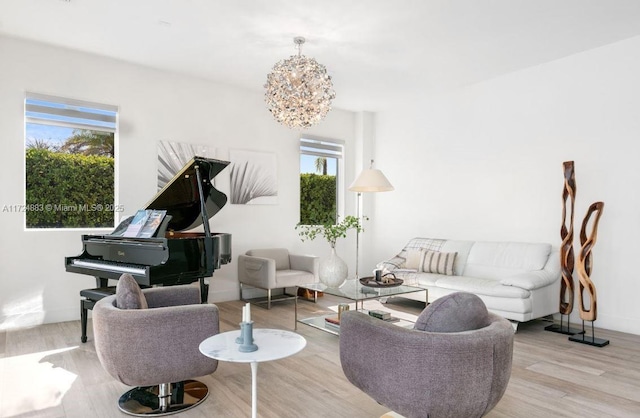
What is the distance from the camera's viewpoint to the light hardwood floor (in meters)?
2.63

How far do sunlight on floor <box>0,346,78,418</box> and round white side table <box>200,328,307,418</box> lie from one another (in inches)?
54.2

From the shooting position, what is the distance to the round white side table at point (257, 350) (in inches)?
77.0

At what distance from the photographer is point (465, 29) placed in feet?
13.9

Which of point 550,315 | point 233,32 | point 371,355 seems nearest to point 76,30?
point 233,32

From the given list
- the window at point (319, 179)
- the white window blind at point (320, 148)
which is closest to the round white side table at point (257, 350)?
the window at point (319, 179)

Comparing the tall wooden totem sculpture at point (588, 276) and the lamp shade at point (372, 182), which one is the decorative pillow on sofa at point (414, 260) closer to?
the lamp shade at point (372, 182)

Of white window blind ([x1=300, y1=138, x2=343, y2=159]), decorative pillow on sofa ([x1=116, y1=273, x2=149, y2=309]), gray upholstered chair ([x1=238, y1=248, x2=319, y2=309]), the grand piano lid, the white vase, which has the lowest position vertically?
gray upholstered chair ([x1=238, y1=248, x2=319, y2=309])

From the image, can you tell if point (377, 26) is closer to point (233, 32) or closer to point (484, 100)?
point (233, 32)

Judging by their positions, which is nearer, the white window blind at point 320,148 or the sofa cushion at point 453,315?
the sofa cushion at point 453,315

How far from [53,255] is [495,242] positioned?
523cm

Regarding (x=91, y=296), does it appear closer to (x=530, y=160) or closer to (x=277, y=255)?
(x=277, y=255)

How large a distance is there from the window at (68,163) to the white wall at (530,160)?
4.29 metres

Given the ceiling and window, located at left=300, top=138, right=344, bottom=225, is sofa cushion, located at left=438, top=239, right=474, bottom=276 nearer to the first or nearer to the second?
A: window, located at left=300, top=138, right=344, bottom=225

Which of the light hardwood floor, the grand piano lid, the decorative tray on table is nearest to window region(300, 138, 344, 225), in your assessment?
the decorative tray on table
